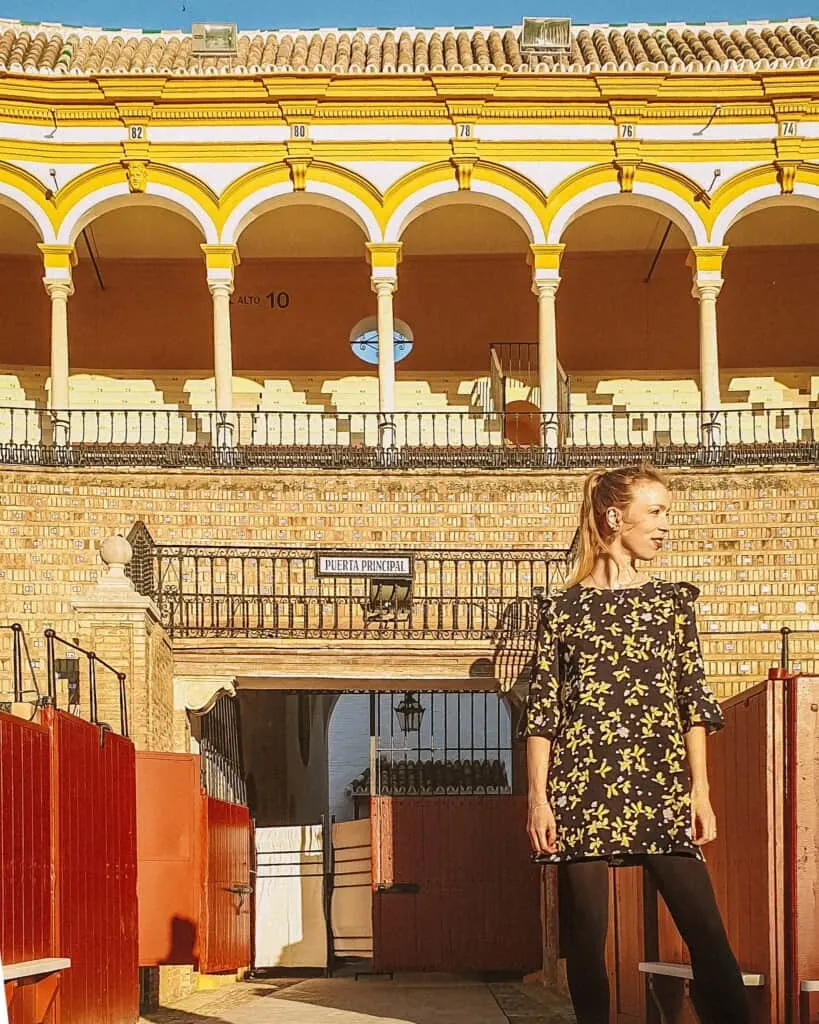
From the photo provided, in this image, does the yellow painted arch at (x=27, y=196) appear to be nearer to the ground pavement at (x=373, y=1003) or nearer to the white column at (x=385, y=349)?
the white column at (x=385, y=349)

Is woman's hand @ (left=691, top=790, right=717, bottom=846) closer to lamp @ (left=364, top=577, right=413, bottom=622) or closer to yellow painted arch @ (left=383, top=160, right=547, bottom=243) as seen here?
lamp @ (left=364, top=577, right=413, bottom=622)

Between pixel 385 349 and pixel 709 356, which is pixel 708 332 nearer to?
pixel 709 356

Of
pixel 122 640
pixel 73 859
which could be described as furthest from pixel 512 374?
pixel 73 859

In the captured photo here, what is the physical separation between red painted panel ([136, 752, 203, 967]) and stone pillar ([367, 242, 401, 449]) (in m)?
9.58

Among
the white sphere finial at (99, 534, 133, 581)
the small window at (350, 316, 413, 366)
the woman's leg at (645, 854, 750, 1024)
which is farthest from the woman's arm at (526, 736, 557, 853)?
the small window at (350, 316, 413, 366)

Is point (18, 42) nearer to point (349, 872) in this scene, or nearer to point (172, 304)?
point (172, 304)

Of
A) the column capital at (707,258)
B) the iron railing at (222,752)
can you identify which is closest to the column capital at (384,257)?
the column capital at (707,258)

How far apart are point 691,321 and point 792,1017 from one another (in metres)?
20.8

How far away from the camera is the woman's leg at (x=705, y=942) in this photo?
432 centimetres

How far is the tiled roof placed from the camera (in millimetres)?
23875

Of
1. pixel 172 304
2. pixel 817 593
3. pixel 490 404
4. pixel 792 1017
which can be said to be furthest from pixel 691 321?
pixel 792 1017

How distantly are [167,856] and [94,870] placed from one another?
307cm

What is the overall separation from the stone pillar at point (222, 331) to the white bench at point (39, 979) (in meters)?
14.0

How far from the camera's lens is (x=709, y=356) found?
23.0 metres
